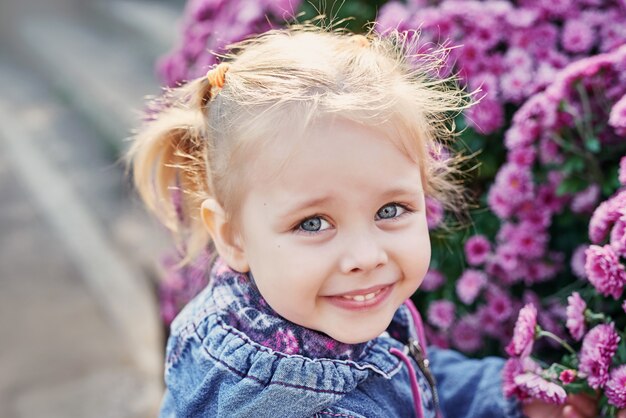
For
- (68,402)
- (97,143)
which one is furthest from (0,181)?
(68,402)

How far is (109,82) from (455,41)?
12.1 ft

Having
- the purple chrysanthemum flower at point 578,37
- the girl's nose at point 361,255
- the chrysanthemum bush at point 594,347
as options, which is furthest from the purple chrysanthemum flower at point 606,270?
the purple chrysanthemum flower at point 578,37

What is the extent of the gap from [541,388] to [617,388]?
14 centimetres

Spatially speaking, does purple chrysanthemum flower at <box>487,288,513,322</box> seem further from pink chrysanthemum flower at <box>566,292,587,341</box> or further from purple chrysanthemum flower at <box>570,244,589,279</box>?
pink chrysanthemum flower at <box>566,292,587,341</box>

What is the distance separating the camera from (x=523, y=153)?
6.71 feet

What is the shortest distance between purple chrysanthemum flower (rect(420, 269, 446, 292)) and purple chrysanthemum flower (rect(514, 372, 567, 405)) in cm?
63

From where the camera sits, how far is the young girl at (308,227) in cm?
136

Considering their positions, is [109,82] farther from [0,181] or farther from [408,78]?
[408,78]

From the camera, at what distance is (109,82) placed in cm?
552

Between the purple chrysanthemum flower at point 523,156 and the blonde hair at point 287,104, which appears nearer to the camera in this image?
the blonde hair at point 287,104

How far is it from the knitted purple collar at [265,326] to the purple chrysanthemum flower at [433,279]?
693 millimetres

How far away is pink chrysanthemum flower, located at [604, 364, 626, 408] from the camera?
149 centimetres

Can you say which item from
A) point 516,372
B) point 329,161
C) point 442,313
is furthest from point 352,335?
point 442,313

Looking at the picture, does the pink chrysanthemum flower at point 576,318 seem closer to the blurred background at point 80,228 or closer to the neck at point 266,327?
the neck at point 266,327
